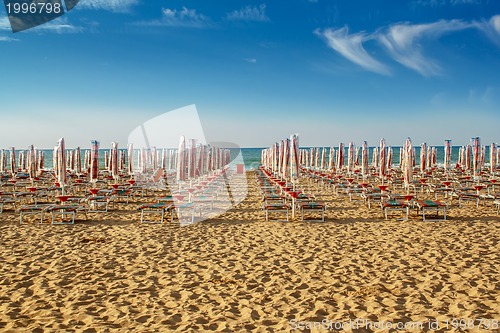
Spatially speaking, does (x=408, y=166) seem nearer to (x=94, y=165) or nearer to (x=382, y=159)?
(x=382, y=159)

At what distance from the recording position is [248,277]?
5355 millimetres

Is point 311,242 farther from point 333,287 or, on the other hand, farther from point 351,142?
point 351,142

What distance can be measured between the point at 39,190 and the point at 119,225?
6.47m

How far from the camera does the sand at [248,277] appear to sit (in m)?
4.01

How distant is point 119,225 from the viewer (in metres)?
9.14

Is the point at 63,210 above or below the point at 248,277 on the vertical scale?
above

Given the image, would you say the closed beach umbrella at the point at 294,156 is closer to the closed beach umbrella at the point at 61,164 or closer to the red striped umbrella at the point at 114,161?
the closed beach umbrella at the point at 61,164

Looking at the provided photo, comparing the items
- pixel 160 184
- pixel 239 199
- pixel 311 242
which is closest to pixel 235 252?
pixel 311 242

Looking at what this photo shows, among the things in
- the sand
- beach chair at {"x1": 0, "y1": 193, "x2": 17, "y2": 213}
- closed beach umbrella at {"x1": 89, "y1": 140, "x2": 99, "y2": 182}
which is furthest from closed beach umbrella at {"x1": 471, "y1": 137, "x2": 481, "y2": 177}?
beach chair at {"x1": 0, "y1": 193, "x2": 17, "y2": 213}

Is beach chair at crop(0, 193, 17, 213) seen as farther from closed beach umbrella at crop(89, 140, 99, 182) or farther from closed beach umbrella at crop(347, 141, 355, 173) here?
closed beach umbrella at crop(347, 141, 355, 173)

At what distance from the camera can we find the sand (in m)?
4.01

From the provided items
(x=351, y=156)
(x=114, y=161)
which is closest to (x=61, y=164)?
(x=114, y=161)

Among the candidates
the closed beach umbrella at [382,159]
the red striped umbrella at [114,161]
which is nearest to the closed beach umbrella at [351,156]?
the closed beach umbrella at [382,159]

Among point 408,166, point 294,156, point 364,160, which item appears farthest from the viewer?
point 364,160
